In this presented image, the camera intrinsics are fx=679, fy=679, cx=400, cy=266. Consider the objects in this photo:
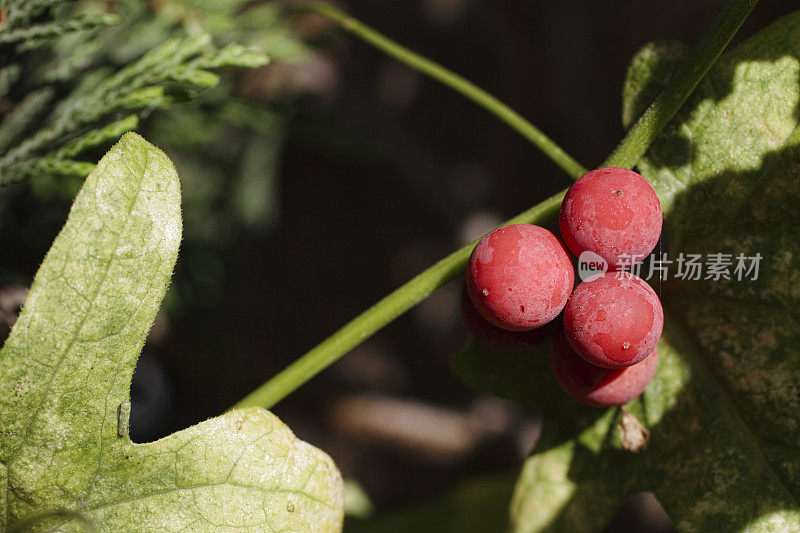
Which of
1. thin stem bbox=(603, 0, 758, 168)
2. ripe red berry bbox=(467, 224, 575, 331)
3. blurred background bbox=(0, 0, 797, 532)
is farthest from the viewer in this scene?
blurred background bbox=(0, 0, 797, 532)

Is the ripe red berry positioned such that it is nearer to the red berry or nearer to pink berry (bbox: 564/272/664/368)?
pink berry (bbox: 564/272/664/368)

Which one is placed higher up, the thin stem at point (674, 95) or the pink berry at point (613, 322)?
the thin stem at point (674, 95)

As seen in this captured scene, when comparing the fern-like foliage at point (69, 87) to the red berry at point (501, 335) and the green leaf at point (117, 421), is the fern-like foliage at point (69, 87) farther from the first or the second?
the red berry at point (501, 335)

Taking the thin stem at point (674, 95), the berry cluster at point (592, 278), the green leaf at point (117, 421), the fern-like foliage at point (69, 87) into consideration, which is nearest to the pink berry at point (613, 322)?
the berry cluster at point (592, 278)

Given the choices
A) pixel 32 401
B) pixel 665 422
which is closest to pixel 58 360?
pixel 32 401

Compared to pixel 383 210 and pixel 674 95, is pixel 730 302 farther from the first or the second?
pixel 383 210

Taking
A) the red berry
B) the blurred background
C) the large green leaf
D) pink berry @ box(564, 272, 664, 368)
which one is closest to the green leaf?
the red berry
